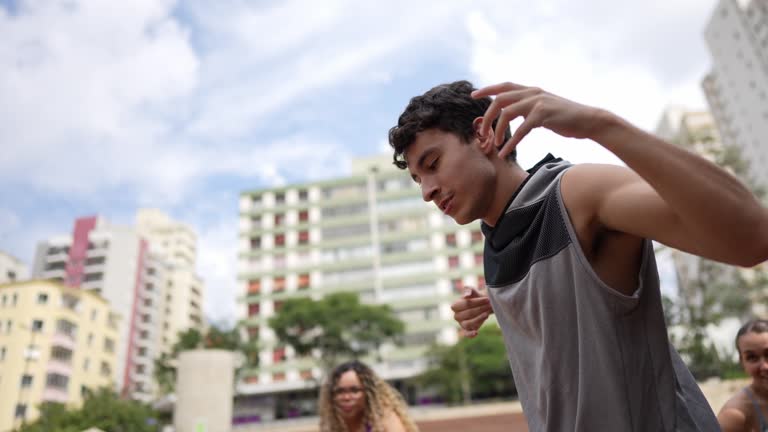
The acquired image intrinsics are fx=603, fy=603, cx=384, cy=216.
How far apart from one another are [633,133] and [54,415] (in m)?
20.2

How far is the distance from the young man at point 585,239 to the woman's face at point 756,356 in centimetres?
216

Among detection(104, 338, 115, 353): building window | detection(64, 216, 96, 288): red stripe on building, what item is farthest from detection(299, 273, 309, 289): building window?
detection(64, 216, 96, 288): red stripe on building

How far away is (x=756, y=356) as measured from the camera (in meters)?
3.29

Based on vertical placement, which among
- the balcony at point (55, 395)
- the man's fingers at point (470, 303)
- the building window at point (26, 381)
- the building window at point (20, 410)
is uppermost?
the building window at point (26, 381)

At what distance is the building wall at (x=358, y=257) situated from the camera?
48.8 metres

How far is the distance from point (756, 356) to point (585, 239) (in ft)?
8.62

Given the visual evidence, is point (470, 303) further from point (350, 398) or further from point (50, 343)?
point (50, 343)

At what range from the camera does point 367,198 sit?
5572cm

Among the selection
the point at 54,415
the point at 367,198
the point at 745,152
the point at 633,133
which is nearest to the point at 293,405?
the point at 367,198

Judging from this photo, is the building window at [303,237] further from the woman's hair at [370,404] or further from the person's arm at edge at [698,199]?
the person's arm at edge at [698,199]

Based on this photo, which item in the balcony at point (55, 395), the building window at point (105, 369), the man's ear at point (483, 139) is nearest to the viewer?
the man's ear at point (483, 139)

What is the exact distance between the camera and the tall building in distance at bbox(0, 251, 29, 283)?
189 feet

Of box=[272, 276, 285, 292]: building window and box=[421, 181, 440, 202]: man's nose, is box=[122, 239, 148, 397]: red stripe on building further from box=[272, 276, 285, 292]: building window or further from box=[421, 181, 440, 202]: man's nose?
box=[421, 181, 440, 202]: man's nose

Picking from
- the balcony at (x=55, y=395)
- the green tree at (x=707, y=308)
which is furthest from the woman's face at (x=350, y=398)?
the balcony at (x=55, y=395)
